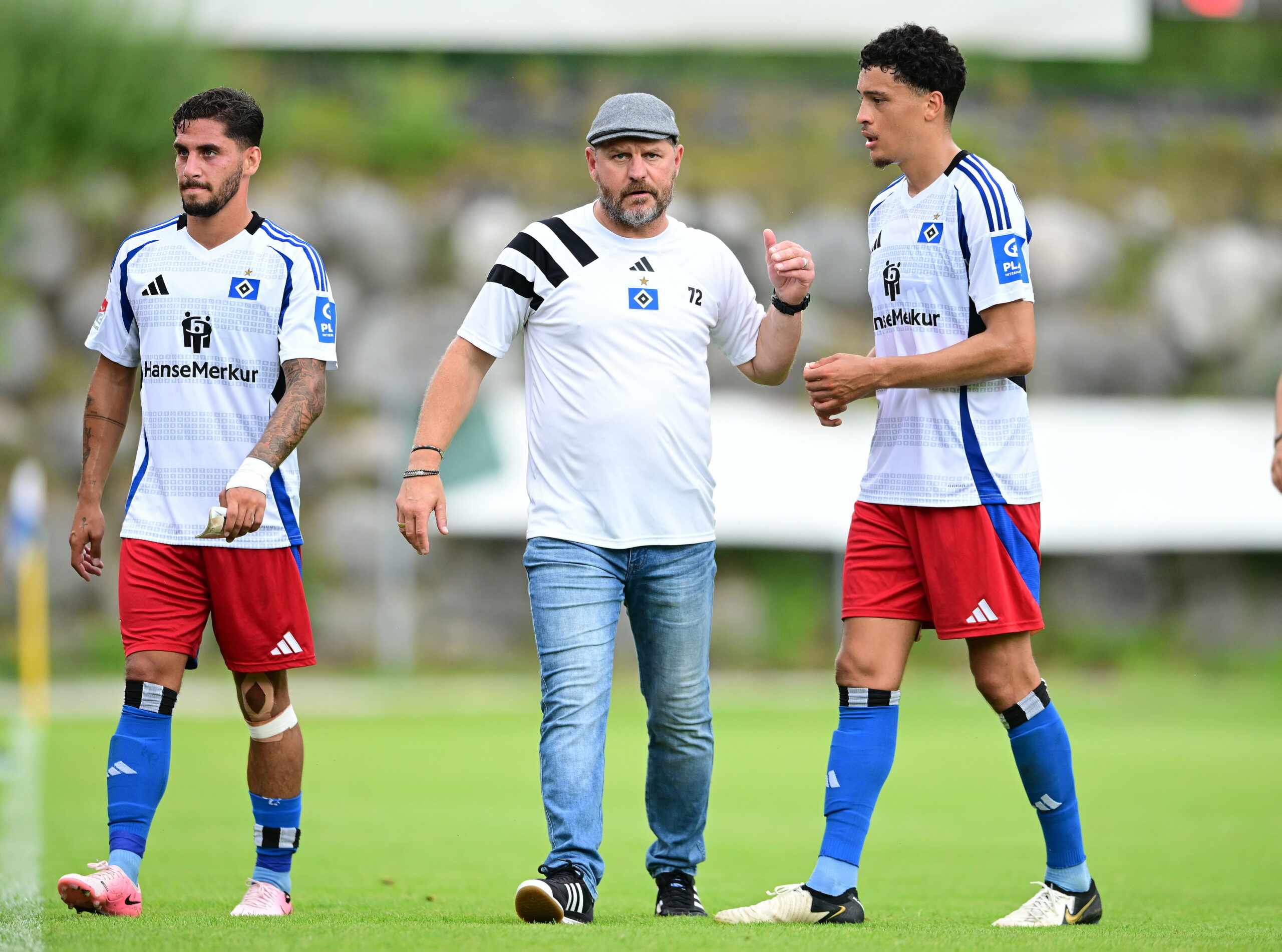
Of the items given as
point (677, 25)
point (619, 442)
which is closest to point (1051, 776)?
point (619, 442)

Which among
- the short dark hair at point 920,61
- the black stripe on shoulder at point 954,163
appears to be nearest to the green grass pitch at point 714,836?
the black stripe on shoulder at point 954,163

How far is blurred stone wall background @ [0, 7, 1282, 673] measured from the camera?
24.2 metres

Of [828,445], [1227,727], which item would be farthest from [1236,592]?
[1227,727]

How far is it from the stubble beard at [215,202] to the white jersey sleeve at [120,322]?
9.1 inches

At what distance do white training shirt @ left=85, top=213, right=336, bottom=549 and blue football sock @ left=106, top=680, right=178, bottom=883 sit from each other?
50 centimetres

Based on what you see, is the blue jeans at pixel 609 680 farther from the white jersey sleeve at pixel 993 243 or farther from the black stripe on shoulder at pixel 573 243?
the white jersey sleeve at pixel 993 243

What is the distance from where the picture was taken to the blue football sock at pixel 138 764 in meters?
5.24

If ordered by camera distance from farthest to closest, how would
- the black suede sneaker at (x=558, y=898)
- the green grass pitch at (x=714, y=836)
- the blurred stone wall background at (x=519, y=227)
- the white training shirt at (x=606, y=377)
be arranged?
the blurred stone wall background at (x=519, y=227) < the white training shirt at (x=606, y=377) < the black suede sneaker at (x=558, y=898) < the green grass pitch at (x=714, y=836)

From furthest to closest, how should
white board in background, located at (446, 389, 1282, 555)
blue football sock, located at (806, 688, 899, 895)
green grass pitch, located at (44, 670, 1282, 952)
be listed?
white board in background, located at (446, 389, 1282, 555), blue football sock, located at (806, 688, 899, 895), green grass pitch, located at (44, 670, 1282, 952)

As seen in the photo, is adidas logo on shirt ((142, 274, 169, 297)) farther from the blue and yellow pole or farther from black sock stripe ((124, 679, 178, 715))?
the blue and yellow pole

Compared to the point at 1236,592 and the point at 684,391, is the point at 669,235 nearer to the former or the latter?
the point at 684,391

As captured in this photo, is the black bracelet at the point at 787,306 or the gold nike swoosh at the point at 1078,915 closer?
the gold nike swoosh at the point at 1078,915

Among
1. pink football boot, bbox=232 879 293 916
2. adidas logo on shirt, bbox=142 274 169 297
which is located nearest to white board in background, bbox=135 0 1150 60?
adidas logo on shirt, bbox=142 274 169 297

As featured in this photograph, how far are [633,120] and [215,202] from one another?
139 centimetres
